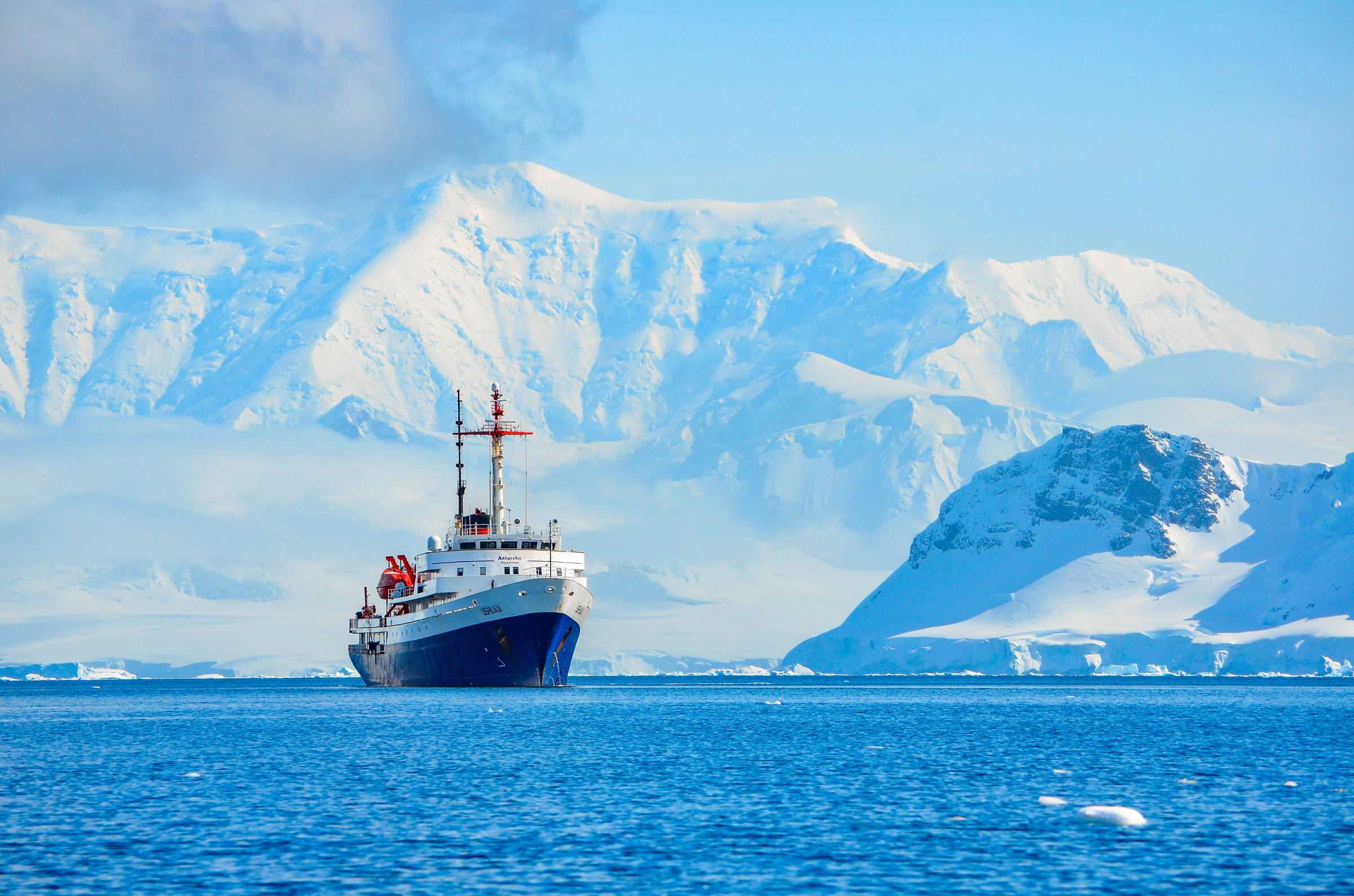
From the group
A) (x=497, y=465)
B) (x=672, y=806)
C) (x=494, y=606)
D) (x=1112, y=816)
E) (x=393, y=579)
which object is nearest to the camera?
(x=1112, y=816)

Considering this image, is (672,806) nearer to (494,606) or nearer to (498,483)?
(494,606)

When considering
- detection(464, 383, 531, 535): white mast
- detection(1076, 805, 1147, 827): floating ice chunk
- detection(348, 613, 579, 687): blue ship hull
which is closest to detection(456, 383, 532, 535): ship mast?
detection(464, 383, 531, 535): white mast

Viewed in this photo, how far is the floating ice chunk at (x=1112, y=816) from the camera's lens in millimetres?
50625

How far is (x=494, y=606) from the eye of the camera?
134750 millimetres

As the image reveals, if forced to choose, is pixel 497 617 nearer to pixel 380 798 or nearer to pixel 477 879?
pixel 380 798

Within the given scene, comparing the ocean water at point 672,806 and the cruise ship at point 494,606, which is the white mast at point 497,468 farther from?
the ocean water at point 672,806

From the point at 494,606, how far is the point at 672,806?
79085mm

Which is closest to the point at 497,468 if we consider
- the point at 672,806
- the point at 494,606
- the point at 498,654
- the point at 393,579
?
the point at 498,654

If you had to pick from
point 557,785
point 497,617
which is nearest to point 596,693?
point 497,617

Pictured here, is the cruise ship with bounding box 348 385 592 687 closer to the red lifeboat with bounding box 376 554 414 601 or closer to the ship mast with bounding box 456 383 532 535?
the ship mast with bounding box 456 383 532 535

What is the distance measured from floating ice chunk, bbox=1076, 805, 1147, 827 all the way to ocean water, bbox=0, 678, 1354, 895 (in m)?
0.56

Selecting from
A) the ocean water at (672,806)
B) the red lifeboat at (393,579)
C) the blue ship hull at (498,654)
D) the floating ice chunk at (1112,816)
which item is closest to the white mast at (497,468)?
the blue ship hull at (498,654)

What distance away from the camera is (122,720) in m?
122

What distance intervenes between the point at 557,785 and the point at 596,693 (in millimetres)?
105150
